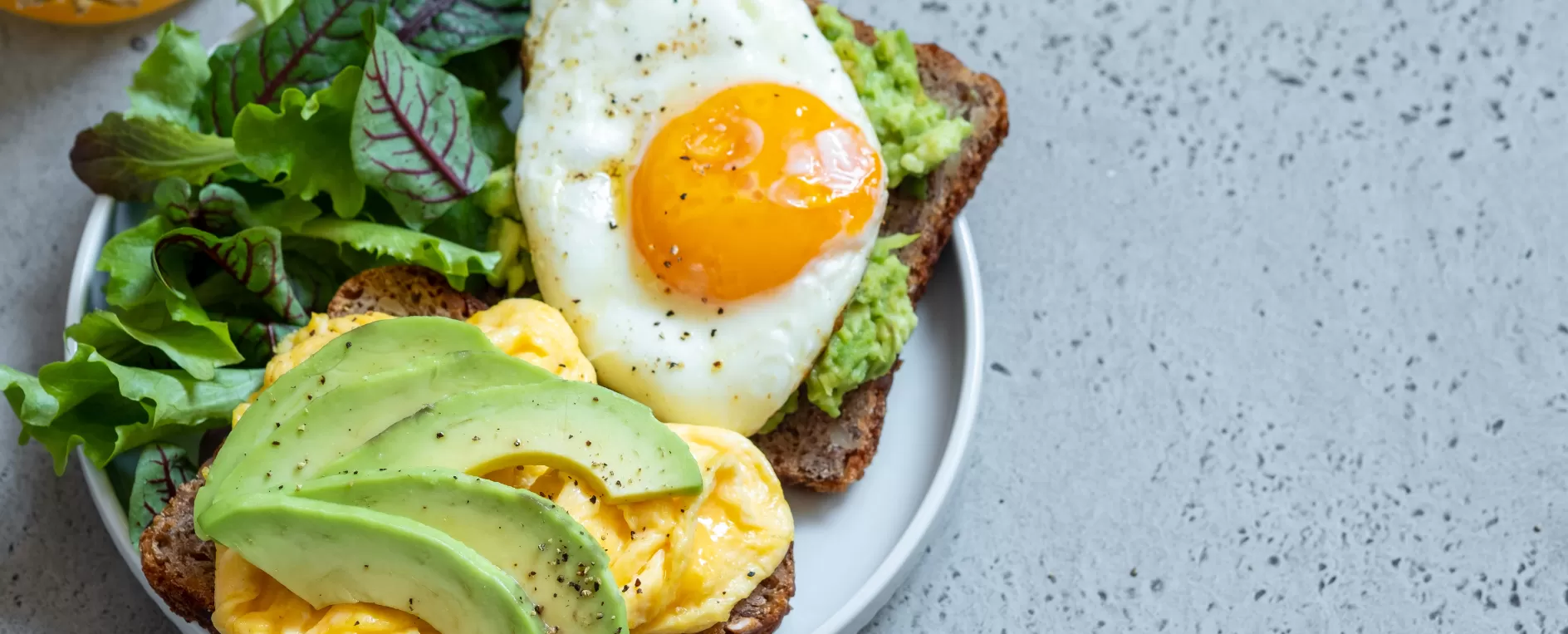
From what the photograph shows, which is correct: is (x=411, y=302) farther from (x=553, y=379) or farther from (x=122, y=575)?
(x=122, y=575)

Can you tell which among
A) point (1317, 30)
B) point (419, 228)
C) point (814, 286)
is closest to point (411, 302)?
point (419, 228)

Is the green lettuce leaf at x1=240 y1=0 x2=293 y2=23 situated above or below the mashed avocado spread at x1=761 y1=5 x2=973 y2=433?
above

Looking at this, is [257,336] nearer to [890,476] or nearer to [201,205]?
[201,205]

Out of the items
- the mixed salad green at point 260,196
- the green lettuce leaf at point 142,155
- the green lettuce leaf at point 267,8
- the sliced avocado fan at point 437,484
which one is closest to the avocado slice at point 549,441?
the sliced avocado fan at point 437,484

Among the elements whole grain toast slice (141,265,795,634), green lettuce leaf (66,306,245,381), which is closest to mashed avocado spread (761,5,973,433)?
whole grain toast slice (141,265,795,634)

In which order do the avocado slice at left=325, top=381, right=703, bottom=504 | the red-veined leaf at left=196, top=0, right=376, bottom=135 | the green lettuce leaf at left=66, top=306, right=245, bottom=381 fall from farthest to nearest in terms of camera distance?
the red-veined leaf at left=196, top=0, right=376, bottom=135 < the green lettuce leaf at left=66, top=306, right=245, bottom=381 < the avocado slice at left=325, top=381, right=703, bottom=504

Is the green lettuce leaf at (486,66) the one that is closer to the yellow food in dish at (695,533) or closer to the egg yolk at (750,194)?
the egg yolk at (750,194)

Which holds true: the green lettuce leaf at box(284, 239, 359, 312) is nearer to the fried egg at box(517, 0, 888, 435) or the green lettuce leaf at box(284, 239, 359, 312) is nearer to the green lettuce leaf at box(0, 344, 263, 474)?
the green lettuce leaf at box(0, 344, 263, 474)
